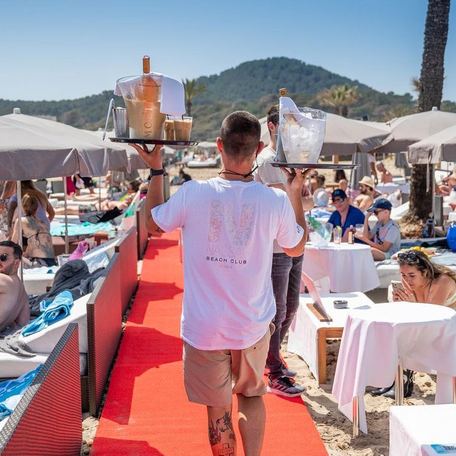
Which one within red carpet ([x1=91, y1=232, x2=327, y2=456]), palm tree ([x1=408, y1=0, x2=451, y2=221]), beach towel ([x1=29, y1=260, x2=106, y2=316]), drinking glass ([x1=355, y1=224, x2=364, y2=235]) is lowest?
red carpet ([x1=91, y1=232, x2=327, y2=456])

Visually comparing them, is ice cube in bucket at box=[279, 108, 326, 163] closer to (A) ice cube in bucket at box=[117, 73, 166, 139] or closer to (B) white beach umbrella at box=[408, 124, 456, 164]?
(A) ice cube in bucket at box=[117, 73, 166, 139]

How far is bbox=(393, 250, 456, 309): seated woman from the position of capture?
14.6 ft

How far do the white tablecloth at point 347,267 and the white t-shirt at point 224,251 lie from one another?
4.38 meters

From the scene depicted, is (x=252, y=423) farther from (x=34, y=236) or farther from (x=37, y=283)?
(x=34, y=236)

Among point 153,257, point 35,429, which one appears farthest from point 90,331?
point 153,257

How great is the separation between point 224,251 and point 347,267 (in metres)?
4.55

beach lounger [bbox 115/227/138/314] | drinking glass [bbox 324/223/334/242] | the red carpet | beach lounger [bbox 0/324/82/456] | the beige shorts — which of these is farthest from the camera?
drinking glass [bbox 324/223/334/242]

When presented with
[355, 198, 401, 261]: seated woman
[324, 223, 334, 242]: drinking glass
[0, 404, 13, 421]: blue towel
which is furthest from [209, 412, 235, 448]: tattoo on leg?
[355, 198, 401, 261]: seated woman

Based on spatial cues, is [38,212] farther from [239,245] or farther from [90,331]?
[239,245]

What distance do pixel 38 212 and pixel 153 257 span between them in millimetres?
3024

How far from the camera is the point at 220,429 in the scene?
8.96 feet

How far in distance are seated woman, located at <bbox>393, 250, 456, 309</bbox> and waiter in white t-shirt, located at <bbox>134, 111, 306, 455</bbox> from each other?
2028mm

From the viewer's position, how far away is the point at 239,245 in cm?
254

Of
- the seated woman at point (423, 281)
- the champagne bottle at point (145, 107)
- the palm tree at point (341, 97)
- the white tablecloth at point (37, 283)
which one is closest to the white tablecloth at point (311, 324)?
the seated woman at point (423, 281)
